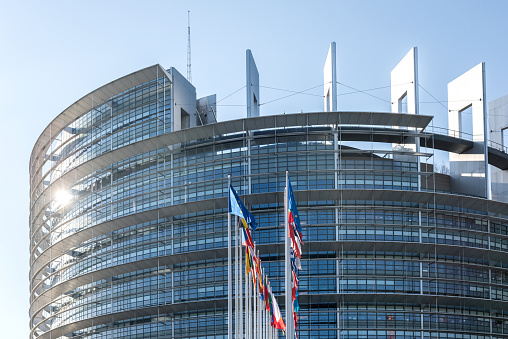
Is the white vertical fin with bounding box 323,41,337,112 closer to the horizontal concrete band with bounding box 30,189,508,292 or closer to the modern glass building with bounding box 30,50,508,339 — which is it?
the modern glass building with bounding box 30,50,508,339

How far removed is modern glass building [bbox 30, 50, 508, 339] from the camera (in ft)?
224

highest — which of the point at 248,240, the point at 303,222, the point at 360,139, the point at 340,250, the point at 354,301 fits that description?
the point at 360,139

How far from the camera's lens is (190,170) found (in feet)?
242

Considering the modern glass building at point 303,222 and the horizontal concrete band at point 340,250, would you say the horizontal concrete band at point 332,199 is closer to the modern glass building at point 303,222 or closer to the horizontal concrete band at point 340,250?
the modern glass building at point 303,222

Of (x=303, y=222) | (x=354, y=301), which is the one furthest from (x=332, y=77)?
(x=354, y=301)

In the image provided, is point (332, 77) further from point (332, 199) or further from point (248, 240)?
point (248, 240)

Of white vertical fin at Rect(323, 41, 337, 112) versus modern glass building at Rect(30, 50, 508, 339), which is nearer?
modern glass building at Rect(30, 50, 508, 339)

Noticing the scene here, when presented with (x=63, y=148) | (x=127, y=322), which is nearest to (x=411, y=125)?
(x=127, y=322)

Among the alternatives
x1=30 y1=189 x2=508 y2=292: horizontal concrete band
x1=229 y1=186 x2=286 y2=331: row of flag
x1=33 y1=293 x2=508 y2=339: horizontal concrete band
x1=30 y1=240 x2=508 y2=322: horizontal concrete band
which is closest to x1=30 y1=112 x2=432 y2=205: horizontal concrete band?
x1=30 y1=189 x2=508 y2=292: horizontal concrete band

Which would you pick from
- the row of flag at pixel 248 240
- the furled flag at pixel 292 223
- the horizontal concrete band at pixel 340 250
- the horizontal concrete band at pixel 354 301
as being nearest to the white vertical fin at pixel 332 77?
the horizontal concrete band at pixel 340 250

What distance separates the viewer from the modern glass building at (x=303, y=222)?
68.4 metres

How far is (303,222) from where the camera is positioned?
69812mm

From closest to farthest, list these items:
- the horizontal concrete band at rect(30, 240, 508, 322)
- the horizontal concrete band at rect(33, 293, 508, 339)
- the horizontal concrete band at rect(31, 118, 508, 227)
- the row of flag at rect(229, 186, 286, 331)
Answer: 1. the row of flag at rect(229, 186, 286, 331)
2. the horizontal concrete band at rect(33, 293, 508, 339)
3. the horizontal concrete band at rect(30, 240, 508, 322)
4. the horizontal concrete band at rect(31, 118, 508, 227)

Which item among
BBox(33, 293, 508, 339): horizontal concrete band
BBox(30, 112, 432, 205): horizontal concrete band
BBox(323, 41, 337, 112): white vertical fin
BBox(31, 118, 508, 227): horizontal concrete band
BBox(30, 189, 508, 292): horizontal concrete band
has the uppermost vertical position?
BBox(323, 41, 337, 112): white vertical fin
